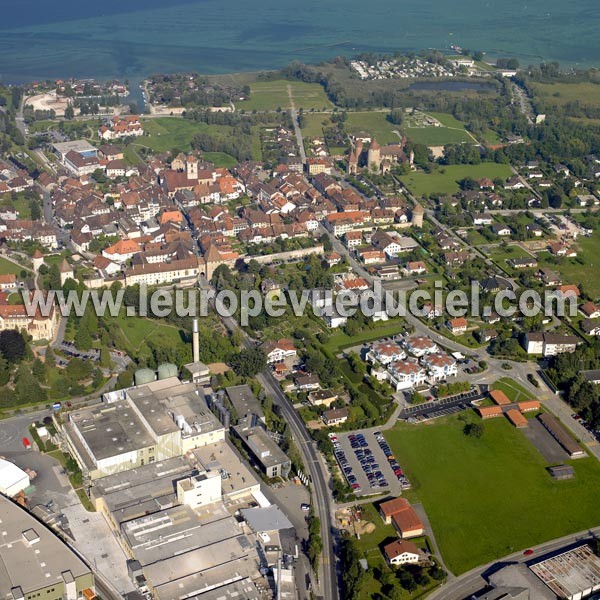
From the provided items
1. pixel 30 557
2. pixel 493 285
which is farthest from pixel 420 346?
pixel 30 557

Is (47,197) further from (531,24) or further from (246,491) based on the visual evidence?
(531,24)

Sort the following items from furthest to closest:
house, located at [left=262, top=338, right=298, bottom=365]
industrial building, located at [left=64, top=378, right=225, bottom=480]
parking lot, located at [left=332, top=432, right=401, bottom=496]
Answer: house, located at [left=262, top=338, right=298, bottom=365] < parking lot, located at [left=332, top=432, right=401, bottom=496] < industrial building, located at [left=64, top=378, right=225, bottom=480]

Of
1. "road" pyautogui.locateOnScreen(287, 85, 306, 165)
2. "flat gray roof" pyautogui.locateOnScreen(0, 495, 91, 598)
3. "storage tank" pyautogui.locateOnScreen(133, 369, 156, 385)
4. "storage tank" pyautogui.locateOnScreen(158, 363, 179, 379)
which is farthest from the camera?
"road" pyautogui.locateOnScreen(287, 85, 306, 165)

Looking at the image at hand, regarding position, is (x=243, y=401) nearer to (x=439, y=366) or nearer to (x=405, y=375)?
(x=405, y=375)

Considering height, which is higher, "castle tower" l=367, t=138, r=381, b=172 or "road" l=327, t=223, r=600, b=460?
"castle tower" l=367, t=138, r=381, b=172

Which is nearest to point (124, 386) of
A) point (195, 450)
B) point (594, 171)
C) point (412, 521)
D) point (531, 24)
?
point (195, 450)

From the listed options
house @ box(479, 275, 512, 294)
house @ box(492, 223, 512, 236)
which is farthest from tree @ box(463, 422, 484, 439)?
house @ box(492, 223, 512, 236)

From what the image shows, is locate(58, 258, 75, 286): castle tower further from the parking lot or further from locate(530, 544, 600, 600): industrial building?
locate(530, 544, 600, 600): industrial building
